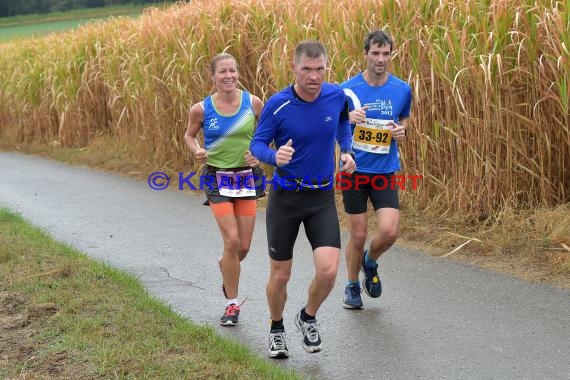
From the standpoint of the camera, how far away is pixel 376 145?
21.8ft

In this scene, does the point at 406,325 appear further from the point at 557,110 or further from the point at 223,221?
the point at 557,110

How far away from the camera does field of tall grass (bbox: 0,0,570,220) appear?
830cm

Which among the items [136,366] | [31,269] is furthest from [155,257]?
[136,366]

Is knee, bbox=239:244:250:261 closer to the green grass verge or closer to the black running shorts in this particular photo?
the green grass verge

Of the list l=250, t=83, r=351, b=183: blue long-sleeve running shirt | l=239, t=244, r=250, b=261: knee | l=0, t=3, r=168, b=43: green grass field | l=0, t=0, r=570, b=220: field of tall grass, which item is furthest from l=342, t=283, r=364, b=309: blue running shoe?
l=0, t=3, r=168, b=43: green grass field

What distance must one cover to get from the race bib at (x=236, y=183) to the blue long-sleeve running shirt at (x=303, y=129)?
1172 millimetres

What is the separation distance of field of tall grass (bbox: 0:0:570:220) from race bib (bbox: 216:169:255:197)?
2641 millimetres

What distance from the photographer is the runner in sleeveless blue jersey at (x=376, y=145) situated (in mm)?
6570

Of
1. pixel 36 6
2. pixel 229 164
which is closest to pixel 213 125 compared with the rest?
pixel 229 164

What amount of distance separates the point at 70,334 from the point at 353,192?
217cm

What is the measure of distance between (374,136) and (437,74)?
2.58m

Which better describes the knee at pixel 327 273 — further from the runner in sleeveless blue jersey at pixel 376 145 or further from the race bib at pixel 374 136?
the race bib at pixel 374 136

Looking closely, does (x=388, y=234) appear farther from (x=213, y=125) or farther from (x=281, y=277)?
(x=213, y=125)

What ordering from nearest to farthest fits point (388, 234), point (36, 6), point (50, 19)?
point (388, 234) → point (50, 19) → point (36, 6)
